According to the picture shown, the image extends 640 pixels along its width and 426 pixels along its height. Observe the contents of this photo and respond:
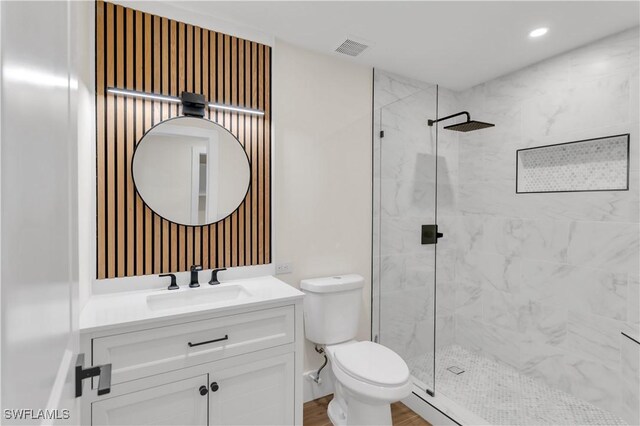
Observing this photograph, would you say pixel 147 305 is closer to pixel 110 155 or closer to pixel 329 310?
pixel 110 155

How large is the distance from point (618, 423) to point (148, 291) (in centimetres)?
291

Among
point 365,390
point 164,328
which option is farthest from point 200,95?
point 365,390

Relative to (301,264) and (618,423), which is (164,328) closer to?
(301,264)

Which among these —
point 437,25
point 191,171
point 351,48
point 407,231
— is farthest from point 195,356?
point 437,25

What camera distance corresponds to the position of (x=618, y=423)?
2.01 m

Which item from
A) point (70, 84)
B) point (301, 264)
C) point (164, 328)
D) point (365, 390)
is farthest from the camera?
point (301, 264)

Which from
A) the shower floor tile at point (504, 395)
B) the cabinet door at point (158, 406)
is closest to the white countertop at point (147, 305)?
the cabinet door at point (158, 406)

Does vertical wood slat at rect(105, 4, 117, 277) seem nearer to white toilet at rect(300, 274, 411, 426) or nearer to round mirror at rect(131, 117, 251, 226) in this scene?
round mirror at rect(131, 117, 251, 226)

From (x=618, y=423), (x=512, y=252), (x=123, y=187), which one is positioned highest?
(x=123, y=187)

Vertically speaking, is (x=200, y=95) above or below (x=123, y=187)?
above

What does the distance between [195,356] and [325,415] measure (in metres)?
1.12

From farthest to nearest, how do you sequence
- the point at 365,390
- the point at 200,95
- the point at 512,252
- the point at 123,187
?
the point at 512,252 < the point at 200,95 < the point at 123,187 < the point at 365,390

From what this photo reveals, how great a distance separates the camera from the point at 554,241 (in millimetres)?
2389

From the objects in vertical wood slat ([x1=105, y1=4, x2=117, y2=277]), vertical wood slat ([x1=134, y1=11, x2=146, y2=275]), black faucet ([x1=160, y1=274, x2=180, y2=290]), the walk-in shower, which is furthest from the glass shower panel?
vertical wood slat ([x1=105, y1=4, x2=117, y2=277])
